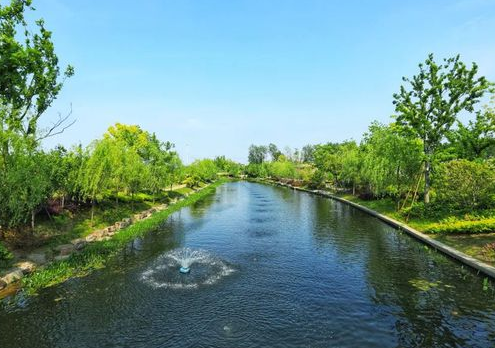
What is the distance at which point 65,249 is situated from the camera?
78.5 feet

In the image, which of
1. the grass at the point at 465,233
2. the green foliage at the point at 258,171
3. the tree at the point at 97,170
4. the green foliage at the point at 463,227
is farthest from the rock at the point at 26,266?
the green foliage at the point at 258,171

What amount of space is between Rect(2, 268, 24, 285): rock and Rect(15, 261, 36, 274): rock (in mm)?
392

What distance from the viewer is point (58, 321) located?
1422 cm

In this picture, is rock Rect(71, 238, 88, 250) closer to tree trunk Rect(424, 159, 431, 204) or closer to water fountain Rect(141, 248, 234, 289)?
water fountain Rect(141, 248, 234, 289)

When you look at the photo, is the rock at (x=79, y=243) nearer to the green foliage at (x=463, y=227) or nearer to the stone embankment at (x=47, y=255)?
the stone embankment at (x=47, y=255)

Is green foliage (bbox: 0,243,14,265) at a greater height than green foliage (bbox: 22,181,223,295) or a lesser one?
greater

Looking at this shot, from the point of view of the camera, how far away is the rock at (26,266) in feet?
64.6

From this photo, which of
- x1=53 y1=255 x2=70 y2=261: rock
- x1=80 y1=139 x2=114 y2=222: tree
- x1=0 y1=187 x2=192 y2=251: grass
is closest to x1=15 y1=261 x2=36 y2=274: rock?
x1=53 y1=255 x2=70 y2=261: rock

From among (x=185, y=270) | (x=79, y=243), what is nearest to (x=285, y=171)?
(x=79, y=243)

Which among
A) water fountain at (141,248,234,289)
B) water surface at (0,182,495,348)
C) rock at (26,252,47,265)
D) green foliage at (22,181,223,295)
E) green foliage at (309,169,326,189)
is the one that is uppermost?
green foliage at (309,169,326,189)

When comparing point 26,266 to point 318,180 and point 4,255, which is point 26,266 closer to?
point 4,255

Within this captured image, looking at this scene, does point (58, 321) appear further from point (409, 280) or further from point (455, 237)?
point (455, 237)

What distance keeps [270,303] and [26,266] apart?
50.6 ft

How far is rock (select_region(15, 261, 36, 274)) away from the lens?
19.7 m
